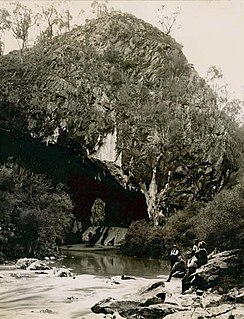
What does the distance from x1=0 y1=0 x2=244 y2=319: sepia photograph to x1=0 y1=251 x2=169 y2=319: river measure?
9.1 inches

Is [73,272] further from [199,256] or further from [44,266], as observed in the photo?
[199,256]

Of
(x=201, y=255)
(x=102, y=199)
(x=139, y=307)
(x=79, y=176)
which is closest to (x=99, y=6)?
(x=201, y=255)

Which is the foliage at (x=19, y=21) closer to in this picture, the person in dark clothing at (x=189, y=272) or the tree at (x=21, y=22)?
the tree at (x=21, y=22)

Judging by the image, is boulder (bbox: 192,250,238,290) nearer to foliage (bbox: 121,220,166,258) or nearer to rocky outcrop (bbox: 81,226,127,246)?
foliage (bbox: 121,220,166,258)

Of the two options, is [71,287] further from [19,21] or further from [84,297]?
[19,21]

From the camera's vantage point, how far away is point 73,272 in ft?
45.3

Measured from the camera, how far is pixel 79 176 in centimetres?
2261

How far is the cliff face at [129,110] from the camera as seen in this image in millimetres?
20656

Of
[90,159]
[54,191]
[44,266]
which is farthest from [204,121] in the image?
[44,266]

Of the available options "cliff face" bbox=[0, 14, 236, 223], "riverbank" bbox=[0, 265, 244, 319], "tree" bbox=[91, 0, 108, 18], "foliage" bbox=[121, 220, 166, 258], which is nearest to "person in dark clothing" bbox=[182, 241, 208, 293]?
"riverbank" bbox=[0, 265, 244, 319]

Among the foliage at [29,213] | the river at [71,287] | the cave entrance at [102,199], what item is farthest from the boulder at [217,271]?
the cave entrance at [102,199]

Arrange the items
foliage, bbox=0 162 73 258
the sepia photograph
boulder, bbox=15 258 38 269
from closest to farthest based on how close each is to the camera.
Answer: boulder, bbox=15 258 38 269
the sepia photograph
foliage, bbox=0 162 73 258

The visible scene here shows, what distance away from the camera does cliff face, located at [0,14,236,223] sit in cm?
2066

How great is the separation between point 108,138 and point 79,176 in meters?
2.28
